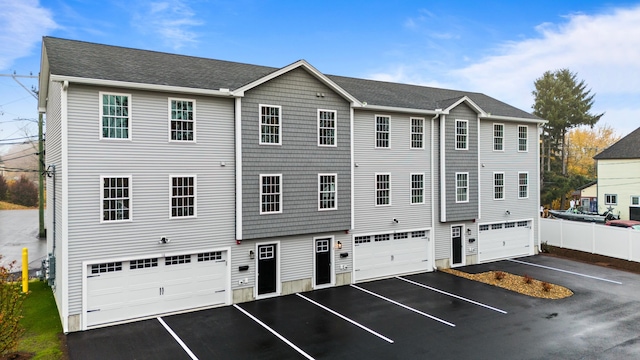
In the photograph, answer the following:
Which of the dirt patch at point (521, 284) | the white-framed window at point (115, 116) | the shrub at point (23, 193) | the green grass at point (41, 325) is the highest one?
the white-framed window at point (115, 116)

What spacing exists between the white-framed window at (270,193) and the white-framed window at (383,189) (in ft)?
17.2

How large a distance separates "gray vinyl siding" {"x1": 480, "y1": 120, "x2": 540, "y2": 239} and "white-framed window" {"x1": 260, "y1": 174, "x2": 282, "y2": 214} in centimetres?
1215

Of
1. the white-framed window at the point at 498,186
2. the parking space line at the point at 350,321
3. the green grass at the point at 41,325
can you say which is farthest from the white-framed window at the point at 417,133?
the green grass at the point at 41,325

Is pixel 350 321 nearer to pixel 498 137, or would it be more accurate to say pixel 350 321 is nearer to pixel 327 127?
pixel 327 127

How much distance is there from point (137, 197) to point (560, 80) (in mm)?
54628

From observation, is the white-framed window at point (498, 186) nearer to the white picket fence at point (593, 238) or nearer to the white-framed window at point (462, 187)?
the white-framed window at point (462, 187)

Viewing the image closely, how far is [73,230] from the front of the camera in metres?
11.9

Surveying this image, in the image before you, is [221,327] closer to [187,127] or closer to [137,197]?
[137,197]

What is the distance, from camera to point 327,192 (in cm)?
1648

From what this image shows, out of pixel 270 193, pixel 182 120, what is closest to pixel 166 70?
pixel 182 120

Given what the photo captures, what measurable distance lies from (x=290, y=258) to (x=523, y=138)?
16.4m

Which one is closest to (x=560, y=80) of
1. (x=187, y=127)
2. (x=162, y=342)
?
(x=187, y=127)

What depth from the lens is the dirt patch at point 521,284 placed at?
51.9 feet

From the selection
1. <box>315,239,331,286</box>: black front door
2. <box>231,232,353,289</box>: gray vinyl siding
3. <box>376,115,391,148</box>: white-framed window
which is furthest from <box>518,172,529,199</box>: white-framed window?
<box>315,239,331,286</box>: black front door
